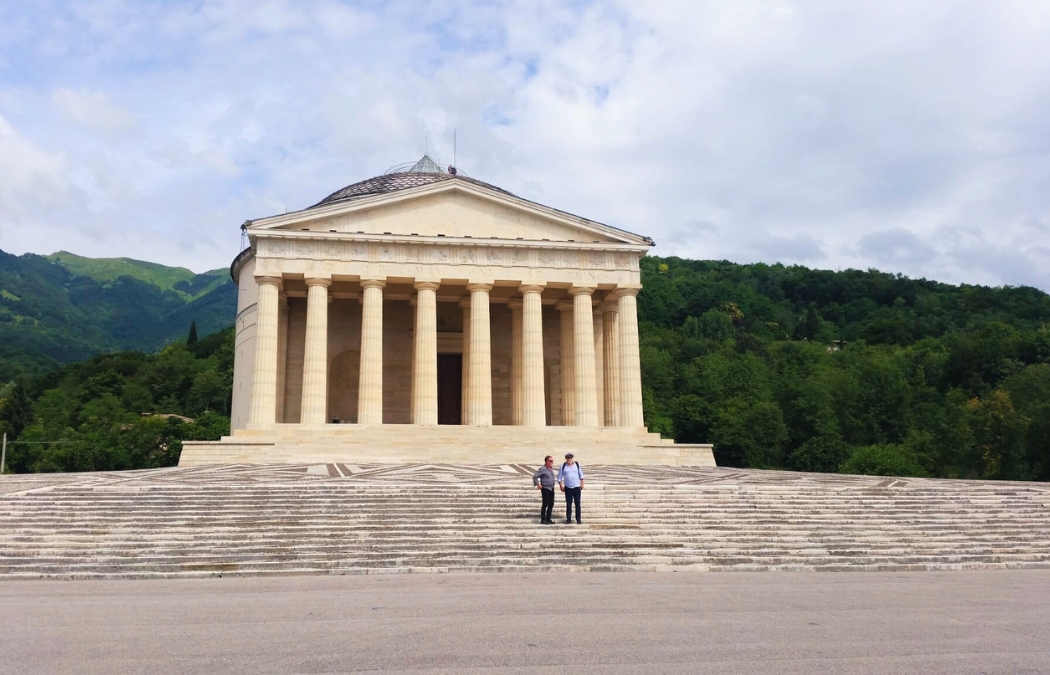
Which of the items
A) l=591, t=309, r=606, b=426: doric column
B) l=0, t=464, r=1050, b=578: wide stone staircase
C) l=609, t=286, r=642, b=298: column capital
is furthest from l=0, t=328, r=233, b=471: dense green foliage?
l=0, t=464, r=1050, b=578: wide stone staircase

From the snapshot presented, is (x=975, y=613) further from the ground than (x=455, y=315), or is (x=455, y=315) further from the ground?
(x=455, y=315)

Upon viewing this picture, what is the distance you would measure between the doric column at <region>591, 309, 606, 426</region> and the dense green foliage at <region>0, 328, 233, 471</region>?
3164 centimetres

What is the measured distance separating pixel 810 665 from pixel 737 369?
66.4 m

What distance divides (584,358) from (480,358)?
4.90 m

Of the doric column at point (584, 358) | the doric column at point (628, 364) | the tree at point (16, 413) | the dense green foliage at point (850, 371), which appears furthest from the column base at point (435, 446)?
the tree at point (16, 413)

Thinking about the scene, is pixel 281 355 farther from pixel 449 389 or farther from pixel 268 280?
pixel 449 389

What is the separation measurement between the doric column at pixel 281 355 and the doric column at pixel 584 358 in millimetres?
14436

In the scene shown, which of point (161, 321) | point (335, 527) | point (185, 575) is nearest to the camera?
point (185, 575)

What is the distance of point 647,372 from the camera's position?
7444 cm

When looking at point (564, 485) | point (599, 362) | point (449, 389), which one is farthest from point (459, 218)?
point (564, 485)

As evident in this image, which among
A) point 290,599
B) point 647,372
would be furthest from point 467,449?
point 647,372

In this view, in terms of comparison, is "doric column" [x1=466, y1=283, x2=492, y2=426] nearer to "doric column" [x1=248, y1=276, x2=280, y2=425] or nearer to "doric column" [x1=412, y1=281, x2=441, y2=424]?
"doric column" [x1=412, y1=281, x2=441, y2=424]

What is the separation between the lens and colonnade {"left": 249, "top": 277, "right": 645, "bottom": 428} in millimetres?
35188

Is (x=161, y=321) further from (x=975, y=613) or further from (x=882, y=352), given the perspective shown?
(x=975, y=613)
